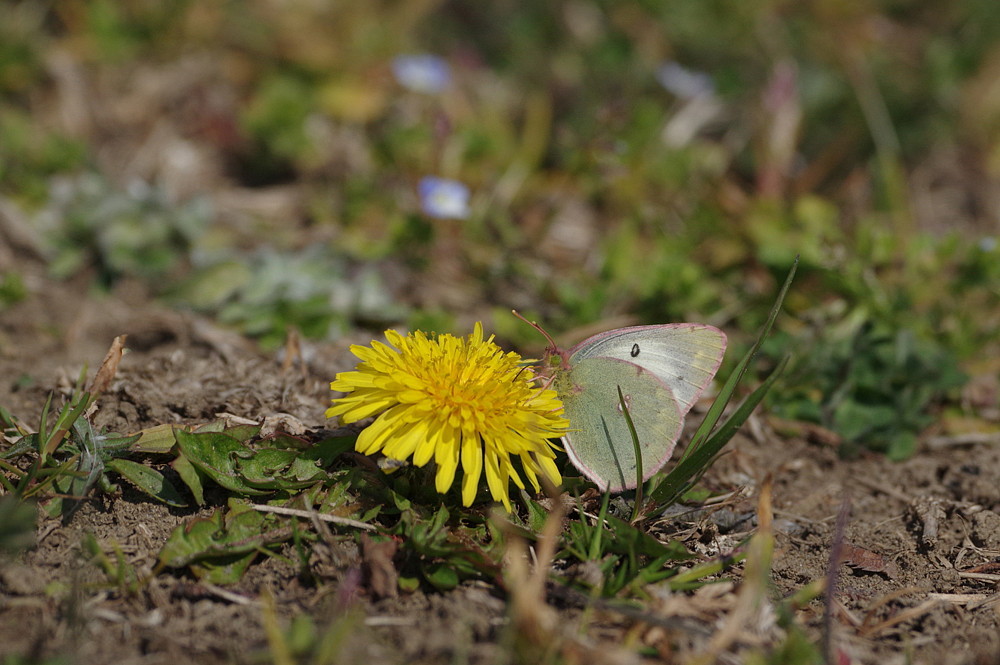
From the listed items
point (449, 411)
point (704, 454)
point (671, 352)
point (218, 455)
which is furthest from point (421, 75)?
point (704, 454)

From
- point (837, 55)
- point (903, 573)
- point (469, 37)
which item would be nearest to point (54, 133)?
point (469, 37)

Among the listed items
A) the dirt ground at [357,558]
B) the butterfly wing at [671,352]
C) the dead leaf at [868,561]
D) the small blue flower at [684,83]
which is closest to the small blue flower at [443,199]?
the dirt ground at [357,558]

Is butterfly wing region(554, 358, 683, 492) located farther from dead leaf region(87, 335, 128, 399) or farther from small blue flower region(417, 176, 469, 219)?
small blue flower region(417, 176, 469, 219)

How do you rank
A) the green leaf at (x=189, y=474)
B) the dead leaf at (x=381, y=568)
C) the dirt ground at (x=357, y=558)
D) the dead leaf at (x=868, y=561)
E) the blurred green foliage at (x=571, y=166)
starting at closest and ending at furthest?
the dirt ground at (x=357, y=558) < the dead leaf at (x=381, y=568) < the green leaf at (x=189, y=474) < the dead leaf at (x=868, y=561) < the blurred green foliage at (x=571, y=166)

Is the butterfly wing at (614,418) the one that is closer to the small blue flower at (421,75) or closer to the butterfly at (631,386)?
the butterfly at (631,386)

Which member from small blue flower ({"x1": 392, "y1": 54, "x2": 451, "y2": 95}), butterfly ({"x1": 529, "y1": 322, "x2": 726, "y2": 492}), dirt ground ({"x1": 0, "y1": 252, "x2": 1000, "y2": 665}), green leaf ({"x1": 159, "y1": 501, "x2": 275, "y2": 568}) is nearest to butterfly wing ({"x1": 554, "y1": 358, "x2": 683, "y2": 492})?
butterfly ({"x1": 529, "y1": 322, "x2": 726, "y2": 492})

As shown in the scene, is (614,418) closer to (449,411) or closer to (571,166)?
(449,411)
